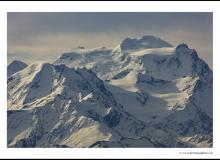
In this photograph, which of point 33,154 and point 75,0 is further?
point 75,0

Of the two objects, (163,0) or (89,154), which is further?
(163,0)

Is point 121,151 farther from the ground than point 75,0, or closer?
closer

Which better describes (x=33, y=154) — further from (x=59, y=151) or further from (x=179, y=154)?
(x=179, y=154)

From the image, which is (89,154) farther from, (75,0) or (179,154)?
(75,0)
